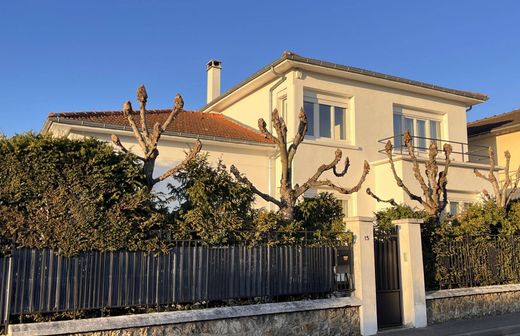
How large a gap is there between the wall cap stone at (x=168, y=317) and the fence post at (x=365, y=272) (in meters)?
0.23

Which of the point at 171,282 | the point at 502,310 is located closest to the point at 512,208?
the point at 502,310

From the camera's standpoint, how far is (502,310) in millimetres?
11156

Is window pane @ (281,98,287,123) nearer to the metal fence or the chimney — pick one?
the chimney

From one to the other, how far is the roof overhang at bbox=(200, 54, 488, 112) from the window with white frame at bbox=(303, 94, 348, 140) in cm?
92

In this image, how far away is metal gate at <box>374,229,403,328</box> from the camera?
9469mm

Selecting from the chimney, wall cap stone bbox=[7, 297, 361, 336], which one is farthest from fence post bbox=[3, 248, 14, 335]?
the chimney

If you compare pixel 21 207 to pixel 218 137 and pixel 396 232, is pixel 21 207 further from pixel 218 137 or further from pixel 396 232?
pixel 218 137

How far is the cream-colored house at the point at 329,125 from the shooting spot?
15609mm

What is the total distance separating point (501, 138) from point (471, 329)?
605 inches

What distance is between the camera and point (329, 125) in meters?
17.1

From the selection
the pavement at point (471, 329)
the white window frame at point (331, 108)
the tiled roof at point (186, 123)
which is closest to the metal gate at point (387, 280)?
the pavement at point (471, 329)

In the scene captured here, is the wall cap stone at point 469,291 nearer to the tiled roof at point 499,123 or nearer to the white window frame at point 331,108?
the white window frame at point 331,108

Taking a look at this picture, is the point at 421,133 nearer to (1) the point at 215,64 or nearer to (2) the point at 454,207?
(2) the point at 454,207

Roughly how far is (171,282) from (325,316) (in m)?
2.75
